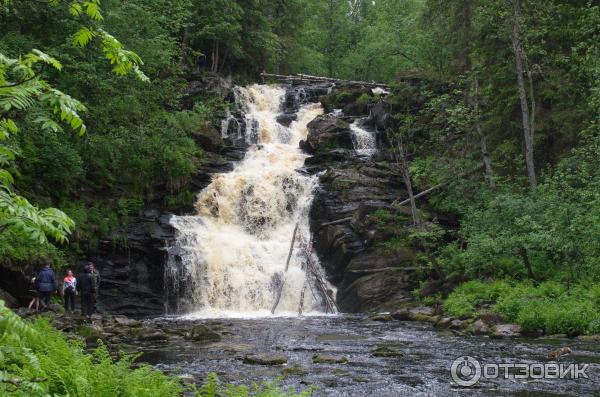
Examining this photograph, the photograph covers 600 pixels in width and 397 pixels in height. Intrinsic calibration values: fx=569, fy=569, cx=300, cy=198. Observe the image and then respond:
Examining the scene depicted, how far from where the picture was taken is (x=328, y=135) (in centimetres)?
3428

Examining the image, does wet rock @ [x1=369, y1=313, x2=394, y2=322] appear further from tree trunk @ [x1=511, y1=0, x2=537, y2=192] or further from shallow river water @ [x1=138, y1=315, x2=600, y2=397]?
tree trunk @ [x1=511, y1=0, x2=537, y2=192]

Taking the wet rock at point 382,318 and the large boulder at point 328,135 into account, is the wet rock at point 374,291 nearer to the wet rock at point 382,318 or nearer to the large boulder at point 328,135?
the wet rock at point 382,318

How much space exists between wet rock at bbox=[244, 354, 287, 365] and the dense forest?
8.28m

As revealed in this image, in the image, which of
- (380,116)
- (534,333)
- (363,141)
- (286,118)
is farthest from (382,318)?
(286,118)

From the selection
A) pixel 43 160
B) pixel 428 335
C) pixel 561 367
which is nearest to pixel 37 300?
pixel 43 160

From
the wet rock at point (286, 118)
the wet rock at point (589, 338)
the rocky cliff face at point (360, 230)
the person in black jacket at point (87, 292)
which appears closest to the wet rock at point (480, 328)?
the wet rock at point (589, 338)

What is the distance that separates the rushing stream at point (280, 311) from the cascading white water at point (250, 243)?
5 centimetres

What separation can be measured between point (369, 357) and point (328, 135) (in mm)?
22108

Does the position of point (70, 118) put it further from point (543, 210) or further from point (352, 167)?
point (352, 167)

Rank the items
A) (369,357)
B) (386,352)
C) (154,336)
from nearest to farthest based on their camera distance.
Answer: (369,357), (386,352), (154,336)

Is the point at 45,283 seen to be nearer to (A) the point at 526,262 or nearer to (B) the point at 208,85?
(A) the point at 526,262

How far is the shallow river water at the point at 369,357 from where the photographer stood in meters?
10.4

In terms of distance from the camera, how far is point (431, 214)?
1145 inches

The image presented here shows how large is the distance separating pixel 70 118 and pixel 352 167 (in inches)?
1084
